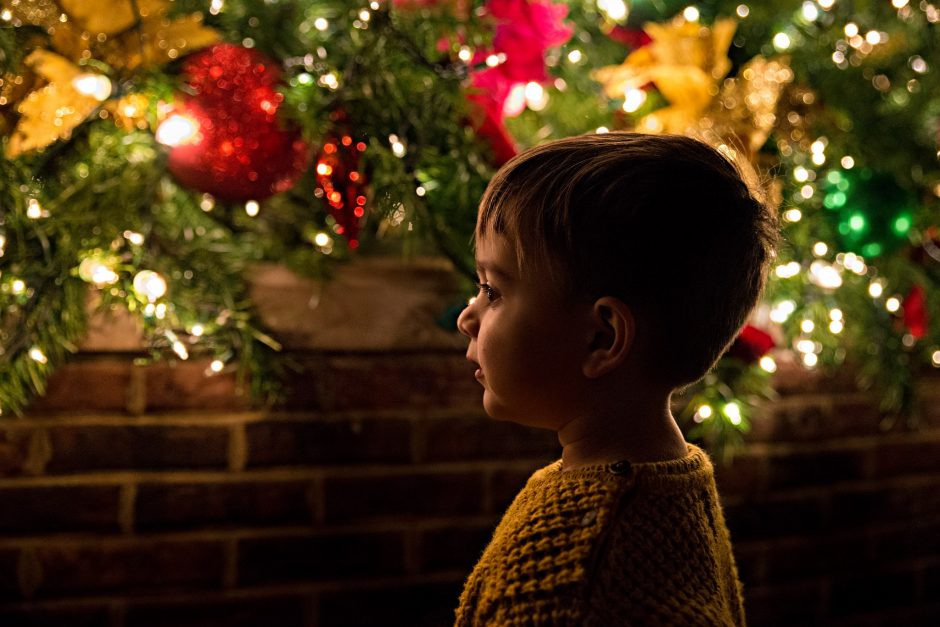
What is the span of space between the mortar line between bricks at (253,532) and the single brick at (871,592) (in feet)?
2.19

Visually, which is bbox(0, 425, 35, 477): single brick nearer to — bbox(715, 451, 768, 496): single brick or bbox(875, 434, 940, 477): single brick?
bbox(715, 451, 768, 496): single brick

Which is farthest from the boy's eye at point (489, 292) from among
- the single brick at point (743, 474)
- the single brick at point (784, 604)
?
the single brick at point (784, 604)

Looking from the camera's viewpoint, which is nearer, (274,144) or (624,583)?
(624,583)

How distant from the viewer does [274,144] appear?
2.71 ft

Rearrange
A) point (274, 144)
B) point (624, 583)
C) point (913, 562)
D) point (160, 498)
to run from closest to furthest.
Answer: point (624, 583) → point (274, 144) → point (160, 498) → point (913, 562)

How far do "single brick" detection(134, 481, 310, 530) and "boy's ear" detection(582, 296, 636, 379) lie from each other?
1.99ft

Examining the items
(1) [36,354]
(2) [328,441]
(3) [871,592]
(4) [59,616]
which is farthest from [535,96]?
(3) [871,592]

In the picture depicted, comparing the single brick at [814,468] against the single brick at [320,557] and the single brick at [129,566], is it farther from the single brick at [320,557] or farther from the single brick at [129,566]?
the single brick at [129,566]

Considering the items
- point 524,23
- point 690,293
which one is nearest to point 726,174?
point 690,293

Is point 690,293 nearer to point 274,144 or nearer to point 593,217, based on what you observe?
point 593,217

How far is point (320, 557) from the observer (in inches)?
41.5

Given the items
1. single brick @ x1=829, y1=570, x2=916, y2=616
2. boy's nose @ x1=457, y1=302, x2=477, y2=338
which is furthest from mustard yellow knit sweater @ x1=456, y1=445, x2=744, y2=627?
single brick @ x1=829, y1=570, x2=916, y2=616

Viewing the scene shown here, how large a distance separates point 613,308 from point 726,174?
0.13 m

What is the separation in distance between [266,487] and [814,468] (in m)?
0.90
